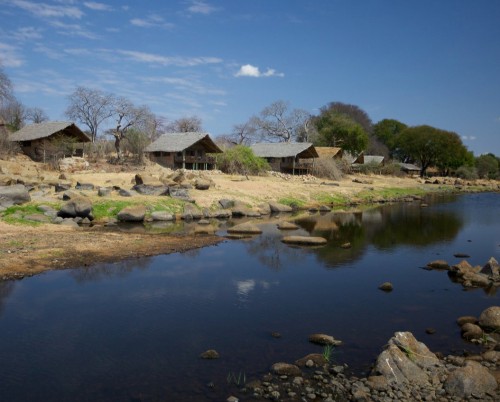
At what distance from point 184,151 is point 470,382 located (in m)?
46.2

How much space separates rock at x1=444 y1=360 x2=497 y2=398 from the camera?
7.65 meters

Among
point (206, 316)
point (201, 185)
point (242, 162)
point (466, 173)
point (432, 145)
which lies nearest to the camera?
point (206, 316)

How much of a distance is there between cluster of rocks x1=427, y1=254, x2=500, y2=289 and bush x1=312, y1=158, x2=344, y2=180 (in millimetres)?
41191

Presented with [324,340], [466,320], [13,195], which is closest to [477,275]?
[466,320]

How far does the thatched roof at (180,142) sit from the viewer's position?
51219 mm

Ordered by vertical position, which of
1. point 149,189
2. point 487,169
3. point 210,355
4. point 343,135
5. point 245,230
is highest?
point 343,135

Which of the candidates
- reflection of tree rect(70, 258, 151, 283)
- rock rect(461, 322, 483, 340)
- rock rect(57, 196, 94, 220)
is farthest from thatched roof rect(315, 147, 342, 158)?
rock rect(461, 322, 483, 340)

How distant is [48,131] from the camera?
47031 millimetres

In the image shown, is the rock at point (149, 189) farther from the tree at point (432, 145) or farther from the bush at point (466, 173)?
the bush at point (466, 173)

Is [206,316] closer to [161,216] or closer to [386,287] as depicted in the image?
[386,287]

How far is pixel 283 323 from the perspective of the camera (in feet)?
36.8

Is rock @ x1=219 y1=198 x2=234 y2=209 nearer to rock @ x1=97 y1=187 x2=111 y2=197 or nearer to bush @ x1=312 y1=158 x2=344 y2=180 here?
rock @ x1=97 y1=187 x2=111 y2=197

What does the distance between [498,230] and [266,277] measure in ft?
62.2

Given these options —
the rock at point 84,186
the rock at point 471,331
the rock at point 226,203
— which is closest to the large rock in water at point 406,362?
the rock at point 471,331
